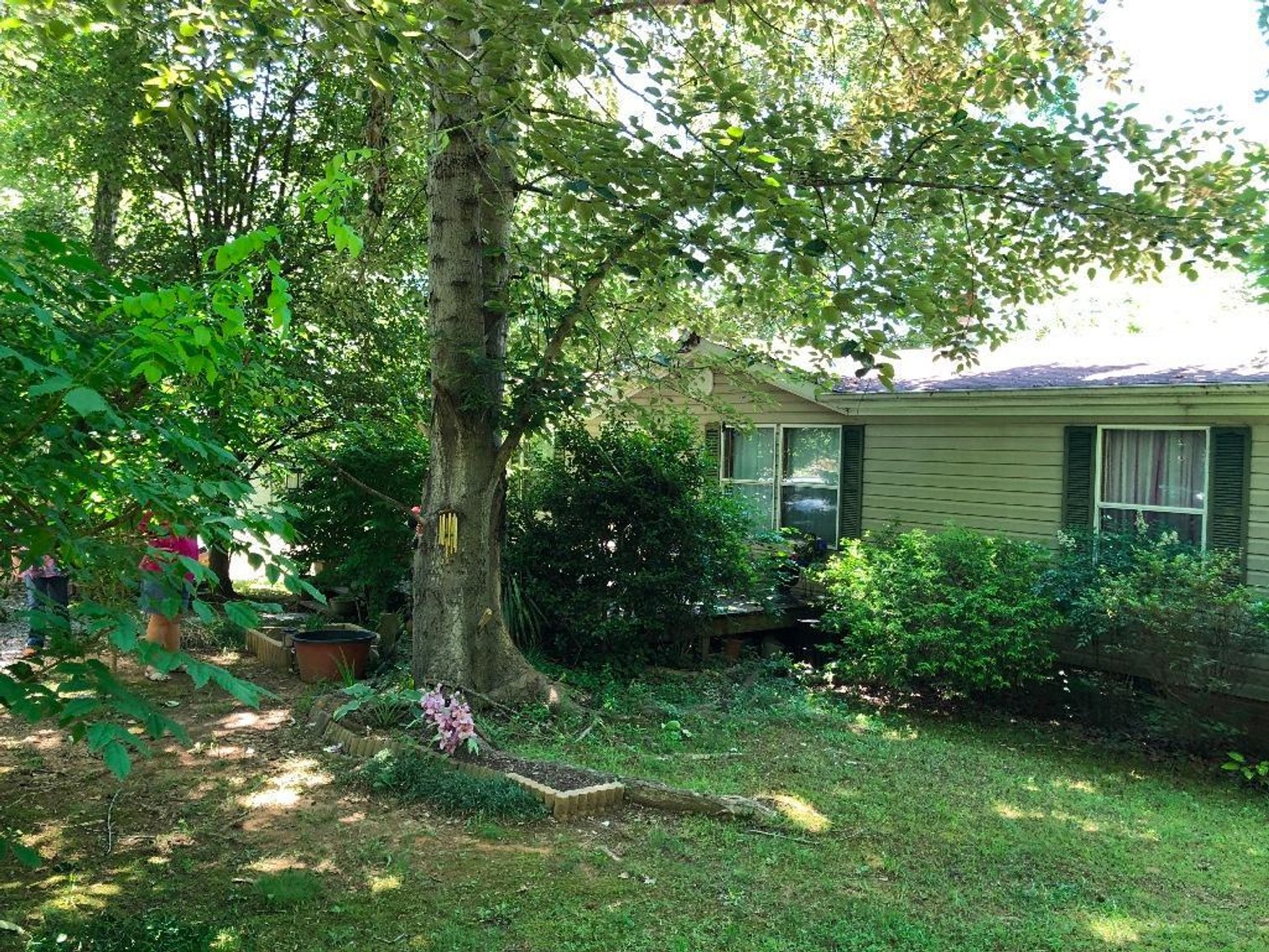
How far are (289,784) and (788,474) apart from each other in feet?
26.1

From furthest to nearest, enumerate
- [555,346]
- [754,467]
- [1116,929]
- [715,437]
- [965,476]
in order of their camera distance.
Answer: [715,437]
[754,467]
[965,476]
[555,346]
[1116,929]

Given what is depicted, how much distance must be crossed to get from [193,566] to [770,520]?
10547 mm

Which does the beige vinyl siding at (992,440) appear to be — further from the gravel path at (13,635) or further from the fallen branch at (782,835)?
the gravel path at (13,635)

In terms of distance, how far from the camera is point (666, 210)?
5531 millimetres

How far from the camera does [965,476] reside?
10.5m

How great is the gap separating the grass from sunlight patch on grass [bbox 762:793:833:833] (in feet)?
0.07

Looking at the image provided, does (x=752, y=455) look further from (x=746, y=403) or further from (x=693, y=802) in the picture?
(x=693, y=802)

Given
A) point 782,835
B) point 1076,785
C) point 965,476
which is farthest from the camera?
point 965,476

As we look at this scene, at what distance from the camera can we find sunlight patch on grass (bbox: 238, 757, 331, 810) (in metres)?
5.62

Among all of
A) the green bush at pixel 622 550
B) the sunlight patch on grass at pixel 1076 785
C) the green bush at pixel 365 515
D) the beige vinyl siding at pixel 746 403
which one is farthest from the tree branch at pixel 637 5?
the sunlight patch on grass at pixel 1076 785

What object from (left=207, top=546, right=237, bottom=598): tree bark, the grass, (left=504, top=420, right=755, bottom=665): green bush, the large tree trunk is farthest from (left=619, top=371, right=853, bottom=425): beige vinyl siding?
(left=207, top=546, right=237, bottom=598): tree bark

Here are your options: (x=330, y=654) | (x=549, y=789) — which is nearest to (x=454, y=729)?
(x=549, y=789)

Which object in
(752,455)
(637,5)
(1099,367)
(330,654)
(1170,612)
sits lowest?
(330,654)

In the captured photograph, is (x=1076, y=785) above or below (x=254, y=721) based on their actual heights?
below
